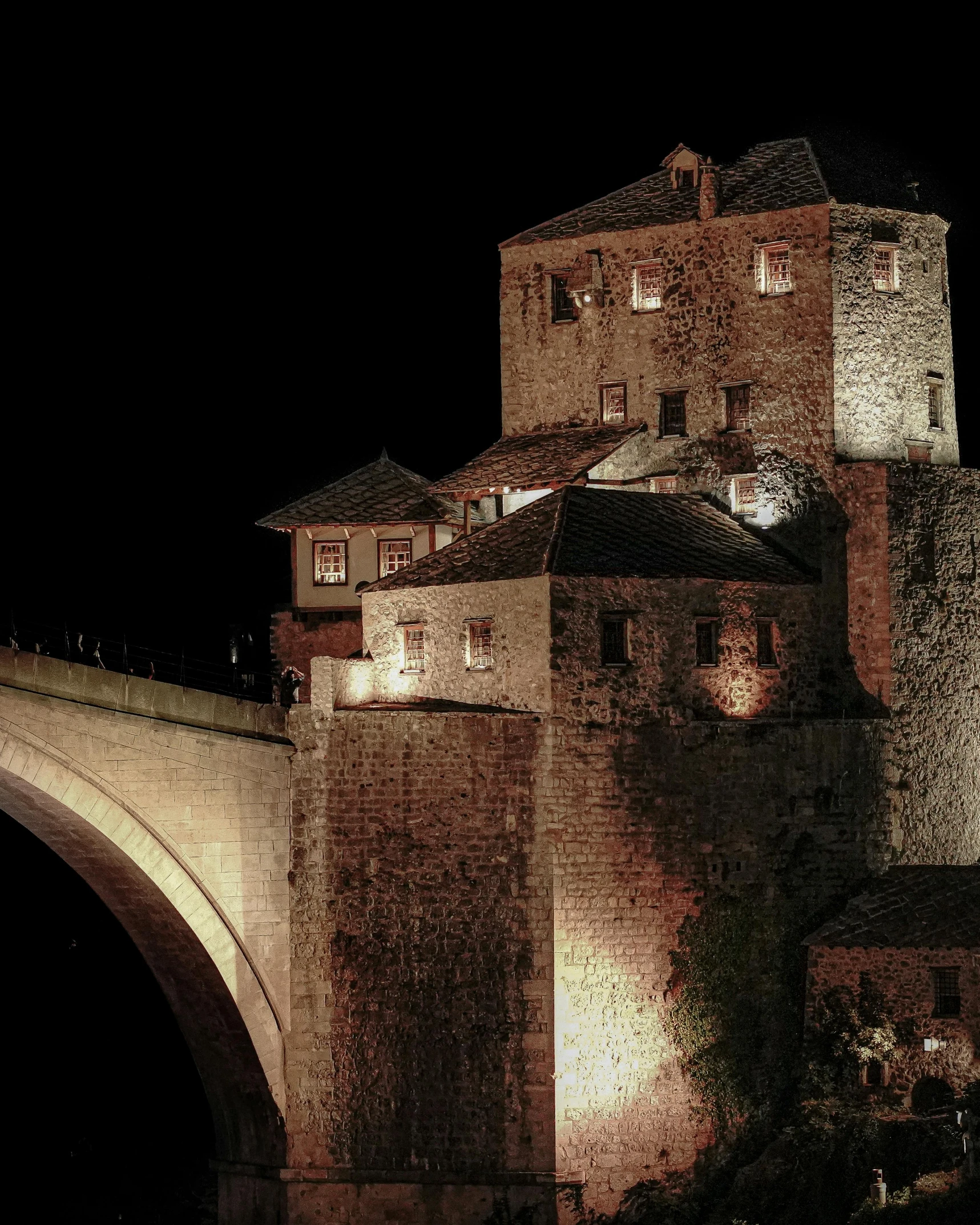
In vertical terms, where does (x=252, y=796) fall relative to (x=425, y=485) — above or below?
below

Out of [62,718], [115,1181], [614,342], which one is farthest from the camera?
[115,1181]

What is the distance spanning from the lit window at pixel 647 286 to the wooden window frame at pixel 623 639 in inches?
301

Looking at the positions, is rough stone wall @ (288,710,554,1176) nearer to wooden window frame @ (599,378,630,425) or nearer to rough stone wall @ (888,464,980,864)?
rough stone wall @ (888,464,980,864)

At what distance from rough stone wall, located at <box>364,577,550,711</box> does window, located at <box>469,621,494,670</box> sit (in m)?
0.09

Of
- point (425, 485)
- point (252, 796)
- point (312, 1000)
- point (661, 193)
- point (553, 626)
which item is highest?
point (661, 193)

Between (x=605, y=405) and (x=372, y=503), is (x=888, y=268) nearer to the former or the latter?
(x=605, y=405)

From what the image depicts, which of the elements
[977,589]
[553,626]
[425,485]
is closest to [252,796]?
[553,626]

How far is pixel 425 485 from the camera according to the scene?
49875 mm

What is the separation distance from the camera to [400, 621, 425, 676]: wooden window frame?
144ft

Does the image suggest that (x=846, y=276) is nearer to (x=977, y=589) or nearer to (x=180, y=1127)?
(x=977, y=589)

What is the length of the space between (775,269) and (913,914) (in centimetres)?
1269

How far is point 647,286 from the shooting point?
47094mm

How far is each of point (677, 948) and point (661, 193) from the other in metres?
15.4

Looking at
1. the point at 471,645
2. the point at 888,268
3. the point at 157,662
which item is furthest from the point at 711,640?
the point at 157,662
